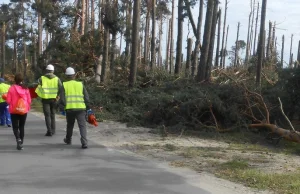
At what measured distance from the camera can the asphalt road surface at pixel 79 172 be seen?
6.02 meters

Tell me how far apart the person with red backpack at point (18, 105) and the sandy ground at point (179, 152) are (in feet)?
6.98

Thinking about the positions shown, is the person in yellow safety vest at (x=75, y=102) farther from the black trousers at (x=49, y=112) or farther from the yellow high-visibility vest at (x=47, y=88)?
the black trousers at (x=49, y=112)

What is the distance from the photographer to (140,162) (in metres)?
7.98

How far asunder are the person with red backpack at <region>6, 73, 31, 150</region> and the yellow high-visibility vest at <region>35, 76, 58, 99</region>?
1.28 meters

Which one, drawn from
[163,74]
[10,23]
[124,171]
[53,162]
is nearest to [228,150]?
[124,171]

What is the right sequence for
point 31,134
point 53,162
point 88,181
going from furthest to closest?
point 31,134, point 53,162, point 88,181

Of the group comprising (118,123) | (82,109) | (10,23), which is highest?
(10,23)

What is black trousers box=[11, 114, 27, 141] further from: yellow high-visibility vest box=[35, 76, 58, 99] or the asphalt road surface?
yellow high-visibility vest box=[35, 76, 58, 99]

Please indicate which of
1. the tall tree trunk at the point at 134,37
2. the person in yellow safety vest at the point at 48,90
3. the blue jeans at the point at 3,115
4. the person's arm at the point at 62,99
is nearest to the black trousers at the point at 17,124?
the person's arm at the point at 62,99

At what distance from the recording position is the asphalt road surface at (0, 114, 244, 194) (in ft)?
19.7

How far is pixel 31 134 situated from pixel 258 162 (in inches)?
248

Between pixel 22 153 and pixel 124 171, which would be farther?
pixel 22 153

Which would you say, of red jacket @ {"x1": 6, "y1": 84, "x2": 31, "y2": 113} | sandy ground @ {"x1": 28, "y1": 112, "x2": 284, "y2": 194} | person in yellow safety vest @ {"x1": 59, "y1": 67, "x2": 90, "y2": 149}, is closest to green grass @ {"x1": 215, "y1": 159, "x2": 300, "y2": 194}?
sandy ground @ {"x1": 28, "y1": 112, "x2": 284, "y2": 194}

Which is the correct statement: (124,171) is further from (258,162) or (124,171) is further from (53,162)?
(258,162)
